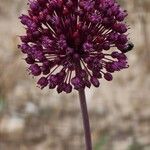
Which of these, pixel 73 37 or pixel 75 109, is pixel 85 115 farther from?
pixel 75 109

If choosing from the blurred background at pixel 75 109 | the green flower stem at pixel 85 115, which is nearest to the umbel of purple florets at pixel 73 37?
the green flower stem at pixel 85 115

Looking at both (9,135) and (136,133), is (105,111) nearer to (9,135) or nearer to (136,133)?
(136,133)

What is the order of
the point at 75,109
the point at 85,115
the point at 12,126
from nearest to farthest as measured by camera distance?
the point at 85,115, the point at 12,126, the point at 75,109

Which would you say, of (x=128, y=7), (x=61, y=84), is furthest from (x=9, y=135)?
(x=61, y=84)

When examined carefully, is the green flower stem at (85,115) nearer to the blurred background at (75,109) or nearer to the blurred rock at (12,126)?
the blurred background at (75,109)

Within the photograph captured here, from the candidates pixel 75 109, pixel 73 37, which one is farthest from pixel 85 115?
pixel 75 109

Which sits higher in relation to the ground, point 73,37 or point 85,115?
point 73,37

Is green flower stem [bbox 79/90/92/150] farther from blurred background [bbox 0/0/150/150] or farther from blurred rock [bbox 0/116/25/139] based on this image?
blurred rock [bbox 0/116/25/139]

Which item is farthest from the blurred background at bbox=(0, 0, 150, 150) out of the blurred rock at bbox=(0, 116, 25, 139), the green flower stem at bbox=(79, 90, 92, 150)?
the green flower stem at bbox=(79, 90, 92, 150)
